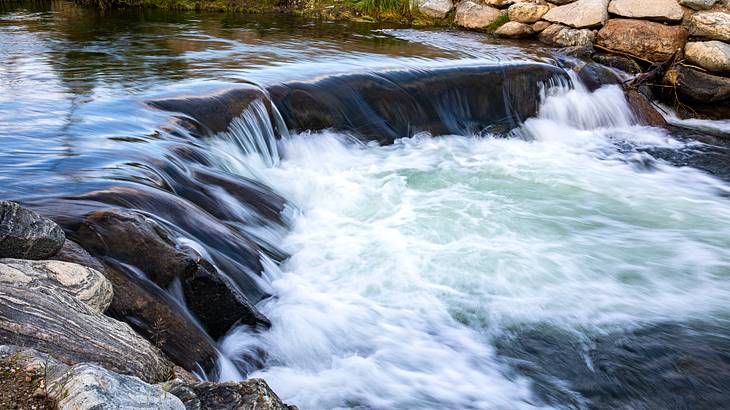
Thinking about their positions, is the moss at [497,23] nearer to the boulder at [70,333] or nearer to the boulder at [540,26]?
the boulder at [540,26]

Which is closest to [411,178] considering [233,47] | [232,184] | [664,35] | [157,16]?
[232,184]

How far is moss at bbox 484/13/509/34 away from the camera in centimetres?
1360

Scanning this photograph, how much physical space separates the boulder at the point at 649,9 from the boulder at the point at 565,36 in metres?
0.65

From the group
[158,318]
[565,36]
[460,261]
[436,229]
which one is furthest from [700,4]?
[158,318]

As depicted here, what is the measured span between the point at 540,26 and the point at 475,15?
1.80 metres

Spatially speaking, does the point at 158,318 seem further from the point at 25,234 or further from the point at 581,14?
the point at 581,14

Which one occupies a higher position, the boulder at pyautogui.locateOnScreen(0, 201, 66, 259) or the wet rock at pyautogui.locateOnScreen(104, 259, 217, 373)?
the boulder at pyautogui.locateOnScreen(0, 201, 66, 259)

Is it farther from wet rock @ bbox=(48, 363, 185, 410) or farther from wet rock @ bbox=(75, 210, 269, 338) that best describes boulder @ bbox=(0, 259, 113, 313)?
wet rock @ bbox=(48, 363, 185, 410)

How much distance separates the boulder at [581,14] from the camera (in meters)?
11.8

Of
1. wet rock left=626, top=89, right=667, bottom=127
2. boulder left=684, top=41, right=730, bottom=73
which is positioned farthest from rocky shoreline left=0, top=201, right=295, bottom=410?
boulder left=684, top=41, right=730, bottom=73

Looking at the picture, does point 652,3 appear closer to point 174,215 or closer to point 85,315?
point 174,215

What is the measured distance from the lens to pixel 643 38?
1110cm

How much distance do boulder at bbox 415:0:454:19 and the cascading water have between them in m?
7.38

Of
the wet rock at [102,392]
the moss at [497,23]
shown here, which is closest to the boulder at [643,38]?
the moss at [497,23]
